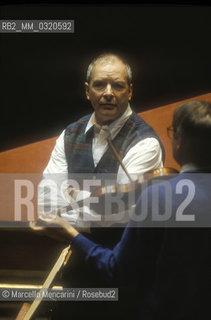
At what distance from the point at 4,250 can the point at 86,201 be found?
713mm

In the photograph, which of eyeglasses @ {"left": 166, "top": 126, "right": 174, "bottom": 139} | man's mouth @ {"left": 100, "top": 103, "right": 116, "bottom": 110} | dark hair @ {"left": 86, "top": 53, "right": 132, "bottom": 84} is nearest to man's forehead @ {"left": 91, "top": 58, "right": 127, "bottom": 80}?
dark hair @ {"left": 86, "top": 53, "right": 132, "bottom": 84}

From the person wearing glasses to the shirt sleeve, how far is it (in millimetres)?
326

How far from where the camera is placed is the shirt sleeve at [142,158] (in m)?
2.06

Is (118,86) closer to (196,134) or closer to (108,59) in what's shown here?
(108,59)

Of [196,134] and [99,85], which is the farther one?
[99,85]

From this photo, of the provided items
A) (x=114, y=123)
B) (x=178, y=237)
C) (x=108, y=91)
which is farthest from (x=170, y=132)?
(x=178, y=237)

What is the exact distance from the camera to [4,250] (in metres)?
2.38

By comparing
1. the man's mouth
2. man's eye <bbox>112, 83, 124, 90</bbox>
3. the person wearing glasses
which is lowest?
the person wearing glasses

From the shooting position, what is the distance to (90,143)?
2.27 metres

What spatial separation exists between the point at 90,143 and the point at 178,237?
34.6 inches

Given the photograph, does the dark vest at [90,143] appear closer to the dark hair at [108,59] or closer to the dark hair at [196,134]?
the dark hair at [108,59]

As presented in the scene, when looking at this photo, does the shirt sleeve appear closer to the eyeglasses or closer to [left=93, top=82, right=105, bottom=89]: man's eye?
the eyeglasses

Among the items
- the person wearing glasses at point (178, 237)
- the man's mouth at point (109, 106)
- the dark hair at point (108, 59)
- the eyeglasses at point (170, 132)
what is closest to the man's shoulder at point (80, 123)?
the man's mouth at point (109, 106)

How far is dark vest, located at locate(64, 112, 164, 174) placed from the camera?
7.12 feet
